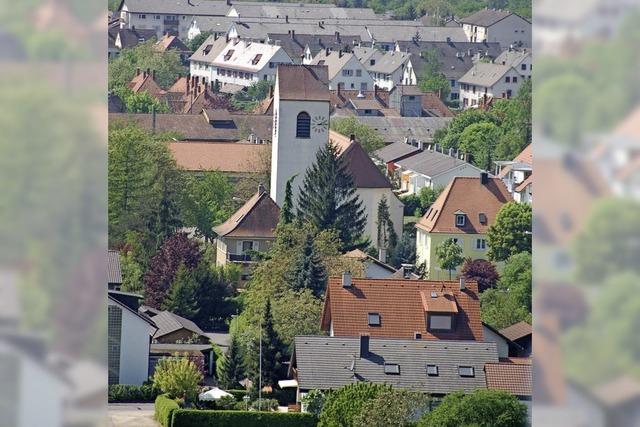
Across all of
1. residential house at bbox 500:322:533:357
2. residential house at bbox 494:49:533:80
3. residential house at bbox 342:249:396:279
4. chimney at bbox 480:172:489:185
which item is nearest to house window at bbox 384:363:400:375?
residential house at bbox 500:322:533:357

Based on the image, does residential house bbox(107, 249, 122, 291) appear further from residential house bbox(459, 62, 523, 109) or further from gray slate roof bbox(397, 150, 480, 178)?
residential house bbox(459, 62, 523, 109)

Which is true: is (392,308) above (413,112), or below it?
below

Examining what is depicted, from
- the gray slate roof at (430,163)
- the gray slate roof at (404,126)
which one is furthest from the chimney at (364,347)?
the gray slate roof at (404,126)

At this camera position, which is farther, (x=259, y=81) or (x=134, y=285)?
(x=259, y=81)

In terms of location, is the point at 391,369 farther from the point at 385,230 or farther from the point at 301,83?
the point at 301,83
